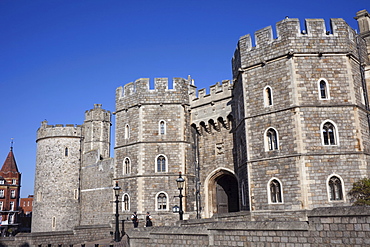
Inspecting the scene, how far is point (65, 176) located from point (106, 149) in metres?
3.96

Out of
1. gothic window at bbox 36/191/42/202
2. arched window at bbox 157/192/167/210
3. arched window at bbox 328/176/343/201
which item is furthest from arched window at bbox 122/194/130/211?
gothic window at bbox 36/191/42/202

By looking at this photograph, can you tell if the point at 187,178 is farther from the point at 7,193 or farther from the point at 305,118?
the point at 7,193

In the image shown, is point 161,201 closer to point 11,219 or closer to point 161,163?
point 161,163

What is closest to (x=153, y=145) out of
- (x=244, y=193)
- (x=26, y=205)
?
(x=244, y=193)

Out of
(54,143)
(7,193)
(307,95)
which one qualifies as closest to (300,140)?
(307,95)

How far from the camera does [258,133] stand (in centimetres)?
1619

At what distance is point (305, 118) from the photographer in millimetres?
15023

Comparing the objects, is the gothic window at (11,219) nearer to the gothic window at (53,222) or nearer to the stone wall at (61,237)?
the gothic window at (53,222)

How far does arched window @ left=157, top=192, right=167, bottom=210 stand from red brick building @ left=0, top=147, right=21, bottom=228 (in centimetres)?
3381

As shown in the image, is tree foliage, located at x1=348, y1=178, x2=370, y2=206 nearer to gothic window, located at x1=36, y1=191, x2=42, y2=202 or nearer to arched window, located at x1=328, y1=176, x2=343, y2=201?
arched window, located at x1=328, y1=176, x2=343, y2=201

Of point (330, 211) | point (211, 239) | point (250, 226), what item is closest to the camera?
point (330, 211)

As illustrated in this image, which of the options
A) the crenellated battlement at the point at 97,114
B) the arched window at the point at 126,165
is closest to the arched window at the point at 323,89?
the arched window at the point at 126,165

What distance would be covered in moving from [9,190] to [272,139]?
143 ft

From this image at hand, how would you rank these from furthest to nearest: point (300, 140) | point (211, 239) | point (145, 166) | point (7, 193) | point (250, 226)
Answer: point (7, 193)
point (145, 166)
point (300, 140)
point (211, 239)
point (250, 226)
